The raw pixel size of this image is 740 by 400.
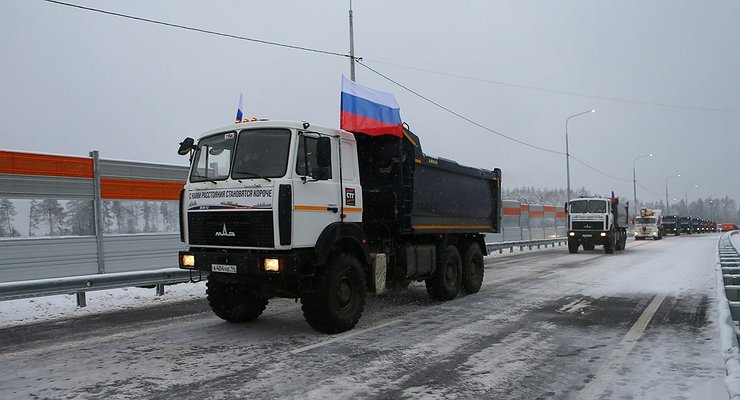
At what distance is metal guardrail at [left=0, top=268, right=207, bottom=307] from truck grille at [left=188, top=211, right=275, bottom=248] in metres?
1.05

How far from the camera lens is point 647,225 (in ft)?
148

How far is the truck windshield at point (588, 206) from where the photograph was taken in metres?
26.0

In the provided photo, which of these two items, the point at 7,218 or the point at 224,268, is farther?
the point at 7,218

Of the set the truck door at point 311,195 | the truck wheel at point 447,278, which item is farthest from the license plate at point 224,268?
the truck wheel at point 447,278

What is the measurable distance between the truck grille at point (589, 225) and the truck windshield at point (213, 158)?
22.2 metres

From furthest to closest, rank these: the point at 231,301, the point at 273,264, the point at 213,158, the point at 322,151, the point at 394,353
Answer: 1. the point at 231,301
2. the point at 213,158
3. the point at 322,151
4. the point at 273,264
5. the point at 394,353

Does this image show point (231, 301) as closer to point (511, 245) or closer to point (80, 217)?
point (80, 217)

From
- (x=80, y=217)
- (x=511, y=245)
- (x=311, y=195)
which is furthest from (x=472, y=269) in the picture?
(x=511, y=245)

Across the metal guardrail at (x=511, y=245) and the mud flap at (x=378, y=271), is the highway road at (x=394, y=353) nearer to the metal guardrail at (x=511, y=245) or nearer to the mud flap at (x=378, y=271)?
the mud flap at (x=378, y=271)

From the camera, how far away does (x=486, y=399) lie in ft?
15.2

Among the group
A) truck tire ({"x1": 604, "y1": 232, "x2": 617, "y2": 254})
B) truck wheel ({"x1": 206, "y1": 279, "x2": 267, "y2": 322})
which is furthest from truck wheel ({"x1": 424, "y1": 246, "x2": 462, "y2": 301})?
truck tire ({"x1": 604, "y1": 232, "x2": 617, "y2": 254})

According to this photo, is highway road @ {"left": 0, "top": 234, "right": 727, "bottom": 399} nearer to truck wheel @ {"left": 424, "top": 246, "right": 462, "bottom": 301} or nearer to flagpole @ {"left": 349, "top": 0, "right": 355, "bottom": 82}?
truck wheel @ {"left": 424, "top": 246, "right": 462, "bottom": 301}

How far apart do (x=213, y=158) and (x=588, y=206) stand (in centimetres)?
2275

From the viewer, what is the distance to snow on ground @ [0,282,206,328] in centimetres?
879
